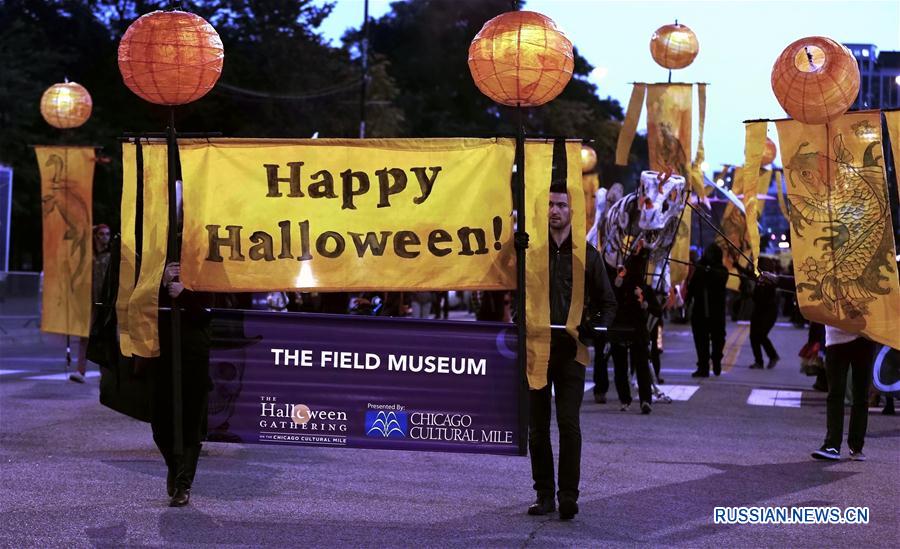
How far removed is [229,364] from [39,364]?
43.5 ft

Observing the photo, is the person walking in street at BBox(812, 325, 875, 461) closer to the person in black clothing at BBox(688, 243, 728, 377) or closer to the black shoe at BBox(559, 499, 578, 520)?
the black shoe at BBox(559, 499, 578, 520)

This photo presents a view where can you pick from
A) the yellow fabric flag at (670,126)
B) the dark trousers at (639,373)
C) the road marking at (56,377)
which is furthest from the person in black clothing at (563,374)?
the road marking at (56,377)

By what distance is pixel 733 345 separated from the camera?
31016 millimetres

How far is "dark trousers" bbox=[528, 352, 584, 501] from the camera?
8.16 m

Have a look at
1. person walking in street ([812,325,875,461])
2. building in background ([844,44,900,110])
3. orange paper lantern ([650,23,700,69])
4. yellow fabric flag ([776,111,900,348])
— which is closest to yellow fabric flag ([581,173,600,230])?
orange paper lantern ([650,23,700,69])

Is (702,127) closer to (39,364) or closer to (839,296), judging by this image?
(839,296)

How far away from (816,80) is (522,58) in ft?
10.5

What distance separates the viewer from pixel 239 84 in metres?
47.4

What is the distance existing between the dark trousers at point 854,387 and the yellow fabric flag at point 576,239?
12.6ft

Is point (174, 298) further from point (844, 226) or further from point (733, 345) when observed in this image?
point (733, 345)

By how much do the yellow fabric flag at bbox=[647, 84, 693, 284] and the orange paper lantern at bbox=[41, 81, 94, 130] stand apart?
25.8 ft

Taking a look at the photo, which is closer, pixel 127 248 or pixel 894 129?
pixel 127 248

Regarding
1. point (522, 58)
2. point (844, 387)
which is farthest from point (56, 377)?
point (522, 58)

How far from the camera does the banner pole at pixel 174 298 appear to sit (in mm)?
8125
